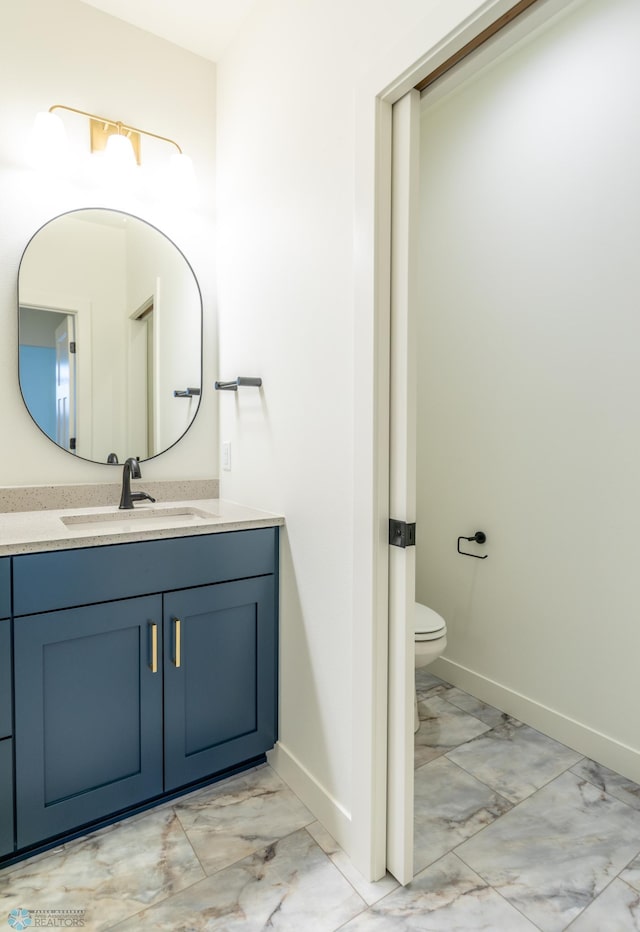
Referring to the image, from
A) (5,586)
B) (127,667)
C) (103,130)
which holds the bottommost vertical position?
(127,667)

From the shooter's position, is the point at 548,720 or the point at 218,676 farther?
the point at 548,720

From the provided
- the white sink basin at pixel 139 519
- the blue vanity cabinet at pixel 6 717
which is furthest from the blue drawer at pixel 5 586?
the white sink basin at pixel 139 519

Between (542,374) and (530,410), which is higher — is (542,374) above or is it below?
above

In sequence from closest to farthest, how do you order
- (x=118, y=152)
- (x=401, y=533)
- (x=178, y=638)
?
1. (x=401, y=533)
2. (x=178, y=638)
3. (x=118, y=152)

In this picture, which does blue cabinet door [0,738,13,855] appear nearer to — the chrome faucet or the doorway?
the chrome faucet

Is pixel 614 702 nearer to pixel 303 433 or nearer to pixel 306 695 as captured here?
pixel 306 695

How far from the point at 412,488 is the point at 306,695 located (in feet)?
2.58

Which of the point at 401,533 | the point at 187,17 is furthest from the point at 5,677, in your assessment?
the point at 187,17

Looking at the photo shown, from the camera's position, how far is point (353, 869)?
54.9 inches

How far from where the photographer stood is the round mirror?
1882 millimetres

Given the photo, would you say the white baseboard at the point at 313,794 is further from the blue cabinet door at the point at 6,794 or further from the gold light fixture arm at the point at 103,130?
the gold light fixture arm at the point at 103,130

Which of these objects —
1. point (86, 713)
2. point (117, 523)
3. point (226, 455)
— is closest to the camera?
point (86, 713)

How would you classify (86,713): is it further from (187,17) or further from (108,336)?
(187,17)

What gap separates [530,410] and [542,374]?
0.47 ft
